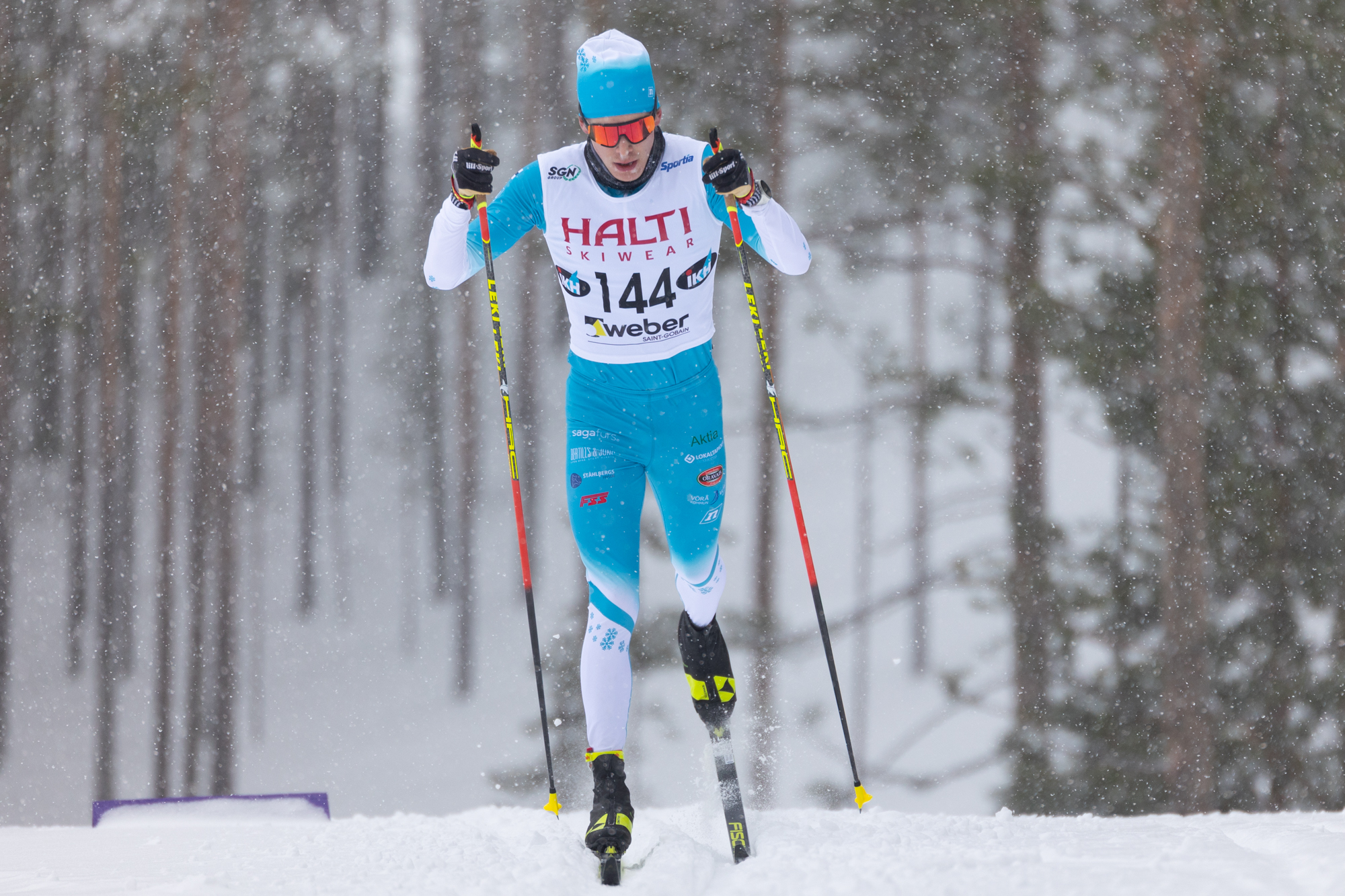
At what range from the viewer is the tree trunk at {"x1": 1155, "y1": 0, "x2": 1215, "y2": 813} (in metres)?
7.72

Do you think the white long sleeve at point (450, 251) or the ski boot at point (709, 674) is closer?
the white long sleeve at point (450, 251)

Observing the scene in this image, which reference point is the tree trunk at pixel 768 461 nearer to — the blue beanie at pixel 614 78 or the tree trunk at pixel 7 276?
the blue beanie at pixel 614 78

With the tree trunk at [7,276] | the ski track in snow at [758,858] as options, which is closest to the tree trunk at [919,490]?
the ski track in snow at [758,858]

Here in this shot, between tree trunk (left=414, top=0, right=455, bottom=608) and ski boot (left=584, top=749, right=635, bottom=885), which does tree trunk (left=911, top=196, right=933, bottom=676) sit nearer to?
tree trunk (left=414, top=0, right=455, bottom=608)

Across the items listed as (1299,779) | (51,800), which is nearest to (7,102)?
(51,800)

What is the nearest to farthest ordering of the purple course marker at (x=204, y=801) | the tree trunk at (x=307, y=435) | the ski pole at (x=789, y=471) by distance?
the ski pole at (x=789, y=471), the purple course marker at (x=204, y=801), the tree trunk at (x=307, y=435)

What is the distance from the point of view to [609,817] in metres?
2.88

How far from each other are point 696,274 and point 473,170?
0.81m

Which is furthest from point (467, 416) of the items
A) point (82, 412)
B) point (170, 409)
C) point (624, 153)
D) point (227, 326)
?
point (624, 153)

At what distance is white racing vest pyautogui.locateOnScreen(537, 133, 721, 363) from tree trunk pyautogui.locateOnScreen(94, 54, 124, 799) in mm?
10287

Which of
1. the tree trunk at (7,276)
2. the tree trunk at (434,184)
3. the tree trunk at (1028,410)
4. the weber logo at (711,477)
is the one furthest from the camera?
the tree trunk at (434,184)

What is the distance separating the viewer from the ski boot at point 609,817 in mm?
2848

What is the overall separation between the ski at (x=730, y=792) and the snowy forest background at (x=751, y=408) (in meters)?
5.57

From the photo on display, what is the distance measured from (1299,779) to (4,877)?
29.1ft
